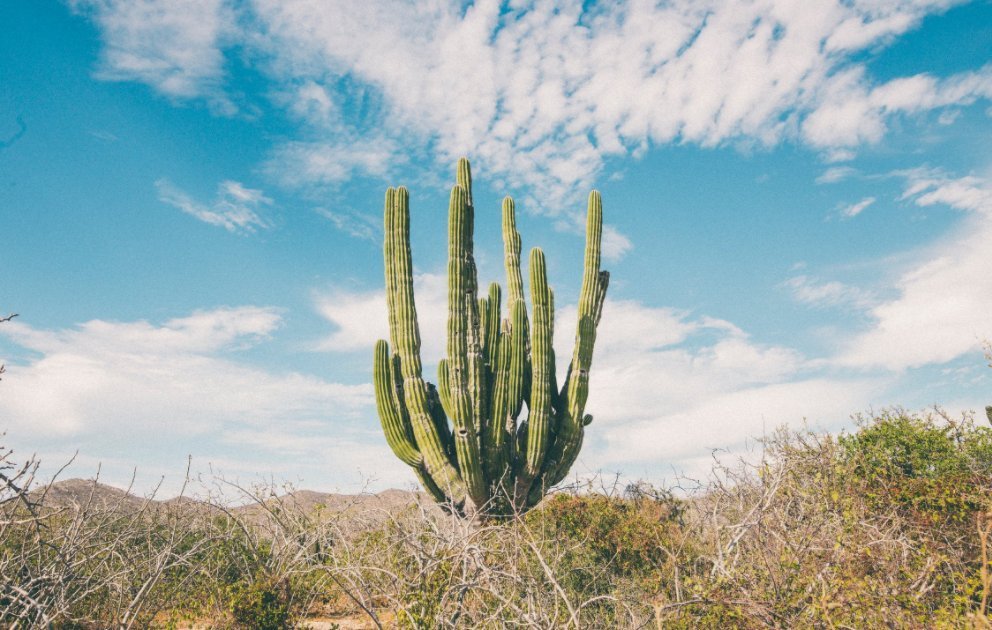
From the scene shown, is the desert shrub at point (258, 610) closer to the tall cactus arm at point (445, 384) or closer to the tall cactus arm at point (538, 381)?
the tall cactus arm at point (445, 384)

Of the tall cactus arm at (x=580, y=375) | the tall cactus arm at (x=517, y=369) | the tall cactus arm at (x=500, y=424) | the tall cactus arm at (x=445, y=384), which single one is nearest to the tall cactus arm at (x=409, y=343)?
the tall cactus arm at (x=445, y=384)

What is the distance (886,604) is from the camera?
4305mm

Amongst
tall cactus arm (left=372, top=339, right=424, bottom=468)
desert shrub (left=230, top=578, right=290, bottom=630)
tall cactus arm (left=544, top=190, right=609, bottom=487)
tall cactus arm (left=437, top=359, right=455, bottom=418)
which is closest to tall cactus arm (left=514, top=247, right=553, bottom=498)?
tall cactus arm (left=544, top=190, right=609, bottom=487)

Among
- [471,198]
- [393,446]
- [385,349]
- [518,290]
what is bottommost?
[393,446]

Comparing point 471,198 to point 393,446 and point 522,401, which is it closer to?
point 522,401

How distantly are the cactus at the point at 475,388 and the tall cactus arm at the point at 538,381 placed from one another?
0.02m

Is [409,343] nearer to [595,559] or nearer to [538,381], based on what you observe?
[538,381]

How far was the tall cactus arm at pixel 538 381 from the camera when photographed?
34.3 feet

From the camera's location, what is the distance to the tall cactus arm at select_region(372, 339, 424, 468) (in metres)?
10.4

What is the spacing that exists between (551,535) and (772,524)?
5.00 meters

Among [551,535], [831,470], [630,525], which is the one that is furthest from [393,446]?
[831,470]

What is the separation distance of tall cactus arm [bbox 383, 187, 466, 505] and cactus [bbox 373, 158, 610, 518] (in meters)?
0.02

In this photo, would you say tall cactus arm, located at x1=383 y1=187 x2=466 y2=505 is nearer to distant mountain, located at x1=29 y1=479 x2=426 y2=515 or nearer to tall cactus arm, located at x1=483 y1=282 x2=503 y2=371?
distant mountain, located at x1=29 y1=479 x2=426 y2=515

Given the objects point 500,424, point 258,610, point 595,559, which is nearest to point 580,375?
point 500,424
